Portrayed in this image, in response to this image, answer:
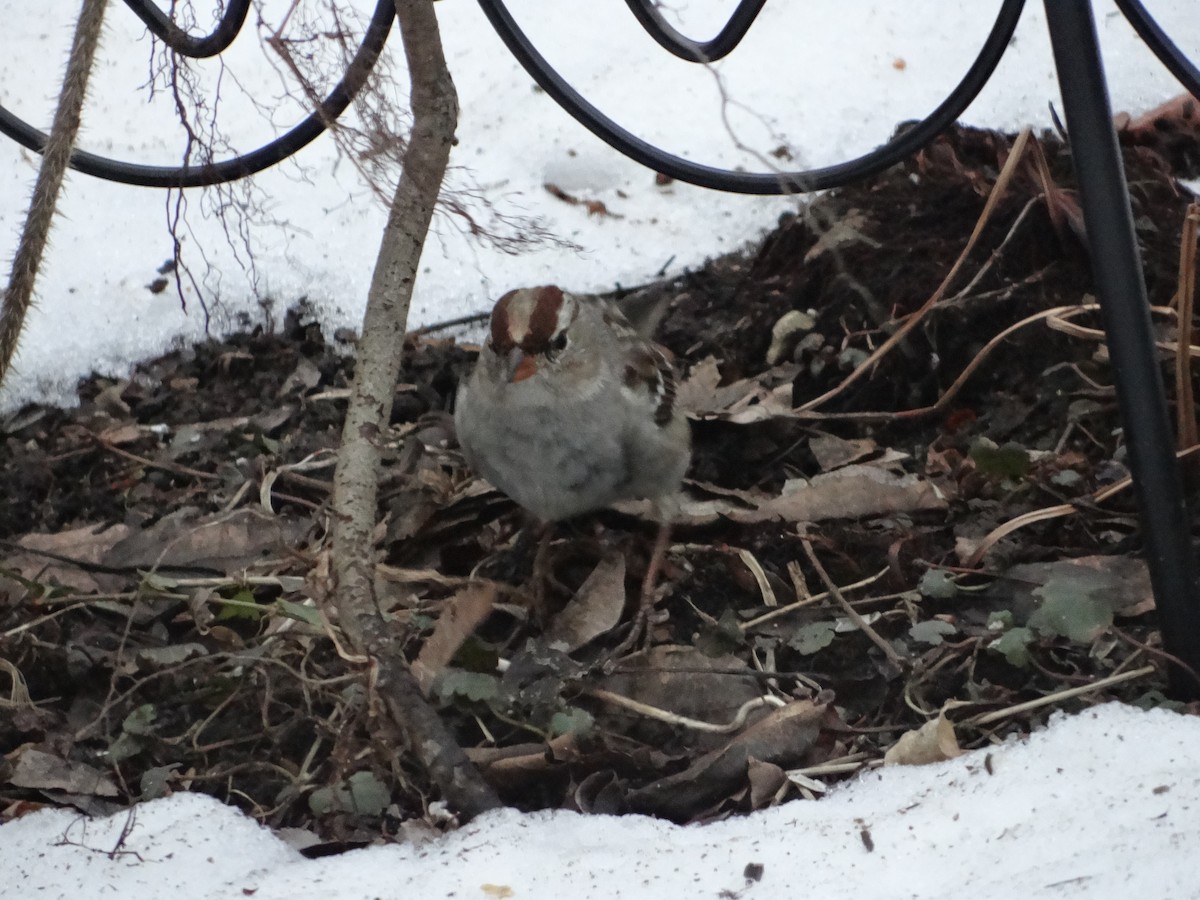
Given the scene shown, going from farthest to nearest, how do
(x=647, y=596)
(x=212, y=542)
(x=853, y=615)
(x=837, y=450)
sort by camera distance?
1. (x=837, y=450)
2. (x=212, y=542)
3. (x=647, y=596)
4. (x=853, y=615)

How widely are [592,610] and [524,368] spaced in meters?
0.54

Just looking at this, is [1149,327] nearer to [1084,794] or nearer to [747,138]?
[1084,794]

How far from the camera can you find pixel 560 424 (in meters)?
2.77

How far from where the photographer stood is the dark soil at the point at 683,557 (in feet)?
7.09

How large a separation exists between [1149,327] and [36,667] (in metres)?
2.09

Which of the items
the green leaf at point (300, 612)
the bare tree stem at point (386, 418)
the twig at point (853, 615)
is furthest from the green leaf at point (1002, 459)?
the green leaf at point (300, 612)

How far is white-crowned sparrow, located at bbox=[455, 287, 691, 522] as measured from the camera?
2.76 meters

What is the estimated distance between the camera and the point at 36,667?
249cm

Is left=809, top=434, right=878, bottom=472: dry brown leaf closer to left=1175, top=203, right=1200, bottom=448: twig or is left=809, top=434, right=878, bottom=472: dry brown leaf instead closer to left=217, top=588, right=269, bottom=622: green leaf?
left=1175, top=203, right=1200, bottom=448: twig

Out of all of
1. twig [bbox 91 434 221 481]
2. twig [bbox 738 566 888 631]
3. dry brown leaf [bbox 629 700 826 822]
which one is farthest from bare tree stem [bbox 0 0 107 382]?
twig [bbox 738 566 888 631]

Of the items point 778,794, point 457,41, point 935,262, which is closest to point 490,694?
point 778,794

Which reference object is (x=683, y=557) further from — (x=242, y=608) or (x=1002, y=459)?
(x=242, y=608)

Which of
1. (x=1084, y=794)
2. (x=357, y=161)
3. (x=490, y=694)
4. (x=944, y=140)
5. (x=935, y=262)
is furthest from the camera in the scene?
(x=944, y=140)

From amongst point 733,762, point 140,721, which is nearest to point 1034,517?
point 733,762
